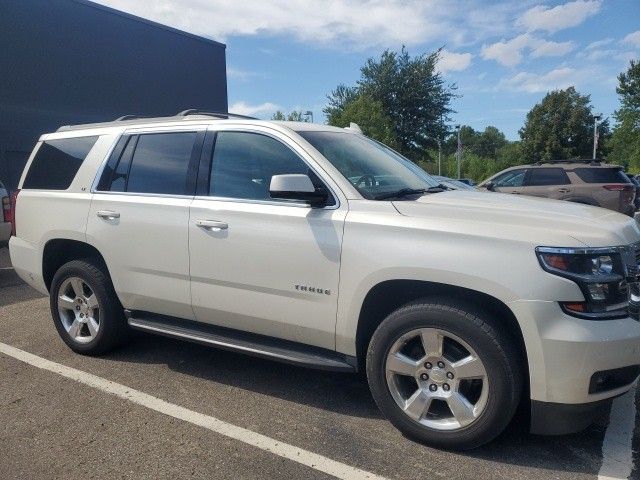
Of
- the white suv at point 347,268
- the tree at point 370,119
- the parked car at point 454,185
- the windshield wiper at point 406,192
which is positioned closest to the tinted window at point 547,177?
the parked car at point 454,185

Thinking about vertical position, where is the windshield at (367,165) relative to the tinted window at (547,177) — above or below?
above

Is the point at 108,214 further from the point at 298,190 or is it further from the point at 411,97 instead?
the point at 411,97

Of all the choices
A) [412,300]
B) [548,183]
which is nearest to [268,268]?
[412,300]

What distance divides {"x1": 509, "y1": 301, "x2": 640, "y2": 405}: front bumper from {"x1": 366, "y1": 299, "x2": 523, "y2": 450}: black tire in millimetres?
124

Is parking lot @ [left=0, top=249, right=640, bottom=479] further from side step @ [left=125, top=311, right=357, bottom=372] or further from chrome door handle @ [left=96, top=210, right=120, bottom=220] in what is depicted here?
chrome door handle @ [left=96, top=210, right=120, bottom=220]

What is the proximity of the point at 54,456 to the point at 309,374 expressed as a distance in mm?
1837

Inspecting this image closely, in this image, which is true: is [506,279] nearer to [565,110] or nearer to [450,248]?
[450,248]

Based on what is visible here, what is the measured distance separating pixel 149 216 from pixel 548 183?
10.7 m

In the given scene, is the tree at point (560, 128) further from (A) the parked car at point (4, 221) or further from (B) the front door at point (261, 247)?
(B) the front door at point (261, 247)

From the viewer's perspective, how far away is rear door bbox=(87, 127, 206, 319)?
389cm

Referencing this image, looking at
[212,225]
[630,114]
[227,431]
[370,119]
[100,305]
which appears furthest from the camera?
[630,114]

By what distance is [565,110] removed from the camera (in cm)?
5244

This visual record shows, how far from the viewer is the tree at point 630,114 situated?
46.5m

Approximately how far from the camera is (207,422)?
339cm
